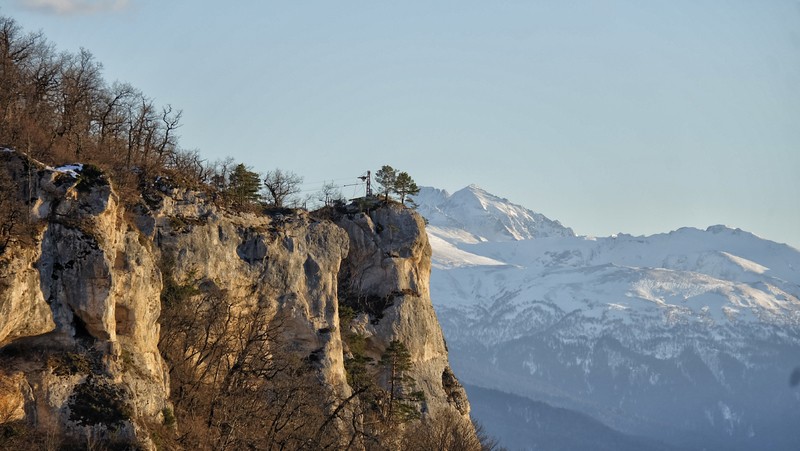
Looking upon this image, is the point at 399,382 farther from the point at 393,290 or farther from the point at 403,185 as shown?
the point at 403,185

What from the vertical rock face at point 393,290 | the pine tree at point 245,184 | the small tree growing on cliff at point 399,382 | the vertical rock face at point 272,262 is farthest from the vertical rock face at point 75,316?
the vertical rock face at point 393,290

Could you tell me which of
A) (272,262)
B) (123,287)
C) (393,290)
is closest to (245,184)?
(272,262)

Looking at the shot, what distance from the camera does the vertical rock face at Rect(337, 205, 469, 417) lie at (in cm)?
8625

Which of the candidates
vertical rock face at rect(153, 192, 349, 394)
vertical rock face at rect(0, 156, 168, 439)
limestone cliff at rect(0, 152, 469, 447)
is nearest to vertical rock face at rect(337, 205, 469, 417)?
limestone cliff at rect(0, 152, 469, 447)

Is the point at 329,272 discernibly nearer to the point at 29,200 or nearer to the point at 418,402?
the point at 418,402

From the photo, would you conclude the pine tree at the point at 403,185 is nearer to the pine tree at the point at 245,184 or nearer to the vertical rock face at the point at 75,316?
the pine tree at the point at 245,184

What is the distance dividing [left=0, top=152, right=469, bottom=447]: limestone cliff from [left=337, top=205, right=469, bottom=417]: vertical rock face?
3.67ft

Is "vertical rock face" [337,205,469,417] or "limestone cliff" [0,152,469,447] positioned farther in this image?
"vertical rock face" [337,205,469,417]

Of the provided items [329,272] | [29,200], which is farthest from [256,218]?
[29,200]

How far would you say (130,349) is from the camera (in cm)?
5822

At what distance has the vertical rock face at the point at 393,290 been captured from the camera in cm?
8625

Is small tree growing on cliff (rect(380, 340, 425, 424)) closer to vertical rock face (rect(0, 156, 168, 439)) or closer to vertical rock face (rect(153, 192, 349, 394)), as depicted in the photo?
vertical rock face (rect(153, 192, 349, 394))

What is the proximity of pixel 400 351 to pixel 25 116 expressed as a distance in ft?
96.4

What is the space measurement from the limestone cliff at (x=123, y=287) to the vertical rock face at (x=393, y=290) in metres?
1.12
